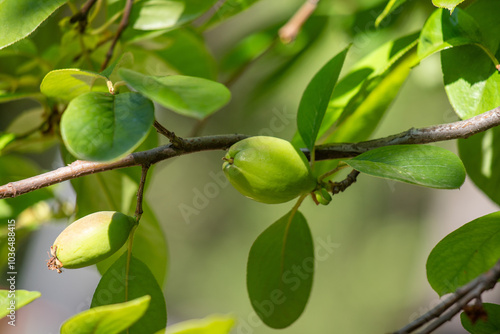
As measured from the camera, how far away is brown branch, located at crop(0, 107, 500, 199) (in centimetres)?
43

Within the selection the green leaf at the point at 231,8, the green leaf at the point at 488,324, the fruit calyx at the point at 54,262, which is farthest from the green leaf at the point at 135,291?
the green leaf at the point at 231,8

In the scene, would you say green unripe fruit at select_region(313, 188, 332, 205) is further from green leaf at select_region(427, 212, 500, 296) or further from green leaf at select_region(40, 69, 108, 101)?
green leaf at select_region(40, 69, 108, 101)

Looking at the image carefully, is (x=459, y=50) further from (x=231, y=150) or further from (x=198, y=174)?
(x=198, y=174)

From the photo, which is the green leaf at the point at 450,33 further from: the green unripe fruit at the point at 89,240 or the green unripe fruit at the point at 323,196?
the green unripe fruit at the point at 89,240

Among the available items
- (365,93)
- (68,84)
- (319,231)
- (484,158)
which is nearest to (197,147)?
(68,84)

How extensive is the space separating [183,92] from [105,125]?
2.4 inches

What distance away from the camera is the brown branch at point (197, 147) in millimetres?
430

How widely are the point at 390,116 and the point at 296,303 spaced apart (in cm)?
146

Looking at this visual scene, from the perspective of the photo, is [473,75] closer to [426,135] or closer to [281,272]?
[426,135]

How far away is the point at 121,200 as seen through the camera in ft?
2.32

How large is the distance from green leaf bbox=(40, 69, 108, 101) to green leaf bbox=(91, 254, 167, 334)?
0.57ft

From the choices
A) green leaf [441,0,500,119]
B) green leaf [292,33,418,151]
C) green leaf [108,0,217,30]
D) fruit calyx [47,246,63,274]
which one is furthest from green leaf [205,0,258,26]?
fruit calyx [47,246,63,274]

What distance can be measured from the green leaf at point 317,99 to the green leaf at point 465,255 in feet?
0.54

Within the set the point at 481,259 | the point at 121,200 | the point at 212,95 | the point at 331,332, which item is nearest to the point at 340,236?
the point at 331,332
